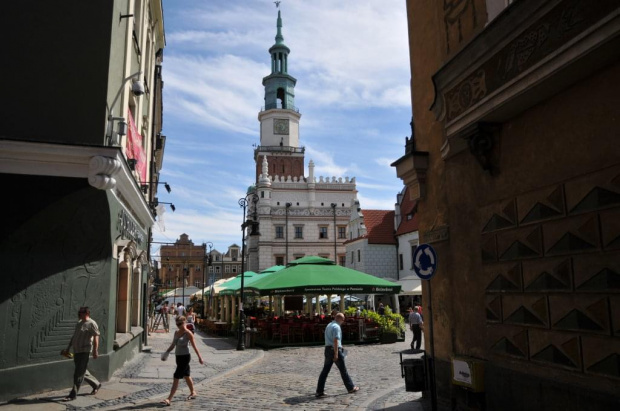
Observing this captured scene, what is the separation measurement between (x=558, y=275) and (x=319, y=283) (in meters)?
13.9

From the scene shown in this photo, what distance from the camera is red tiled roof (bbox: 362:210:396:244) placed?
152 ft

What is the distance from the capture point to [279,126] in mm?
73875

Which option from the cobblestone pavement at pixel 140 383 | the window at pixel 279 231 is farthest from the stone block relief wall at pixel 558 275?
the window at pixel 279 231

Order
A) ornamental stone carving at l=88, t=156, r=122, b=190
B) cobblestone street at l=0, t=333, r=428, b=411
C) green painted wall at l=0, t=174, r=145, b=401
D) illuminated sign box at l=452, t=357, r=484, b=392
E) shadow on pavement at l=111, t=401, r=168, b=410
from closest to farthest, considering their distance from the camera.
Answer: illuminated sign box at l=452, t=357, r=484, b=392 < shadow on pavement at l=111, t=401, r=168, b=410 < cobblestone street at l=0, t=333, r=428, b=411 < green painted wall at l=0, t=174, r=145, b=401 < ornamental stone carving at l=88, t=156, r=122, b=190

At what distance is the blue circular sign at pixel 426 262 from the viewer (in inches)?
302

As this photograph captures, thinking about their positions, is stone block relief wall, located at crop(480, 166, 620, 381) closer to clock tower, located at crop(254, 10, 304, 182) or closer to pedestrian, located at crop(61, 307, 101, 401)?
pedestrian, located at crop(61, 307, 101, 401)

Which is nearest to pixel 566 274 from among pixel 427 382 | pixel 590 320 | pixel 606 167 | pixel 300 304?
pixel 590 320

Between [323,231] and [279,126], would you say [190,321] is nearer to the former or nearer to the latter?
[323,231]

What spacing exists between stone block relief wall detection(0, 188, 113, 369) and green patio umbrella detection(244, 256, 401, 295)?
30.2 ft

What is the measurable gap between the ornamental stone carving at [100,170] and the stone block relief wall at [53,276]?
18.7 inches

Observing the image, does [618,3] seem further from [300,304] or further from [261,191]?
[261,191]

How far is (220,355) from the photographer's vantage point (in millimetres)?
16891

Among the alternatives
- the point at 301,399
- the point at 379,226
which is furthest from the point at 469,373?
the point at 379,226

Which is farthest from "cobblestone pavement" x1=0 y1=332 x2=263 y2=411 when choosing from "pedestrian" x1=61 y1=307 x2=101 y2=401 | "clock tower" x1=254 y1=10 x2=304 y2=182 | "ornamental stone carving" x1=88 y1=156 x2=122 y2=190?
"clock tower" x1=254 y1=10 x2=304 y2=182
